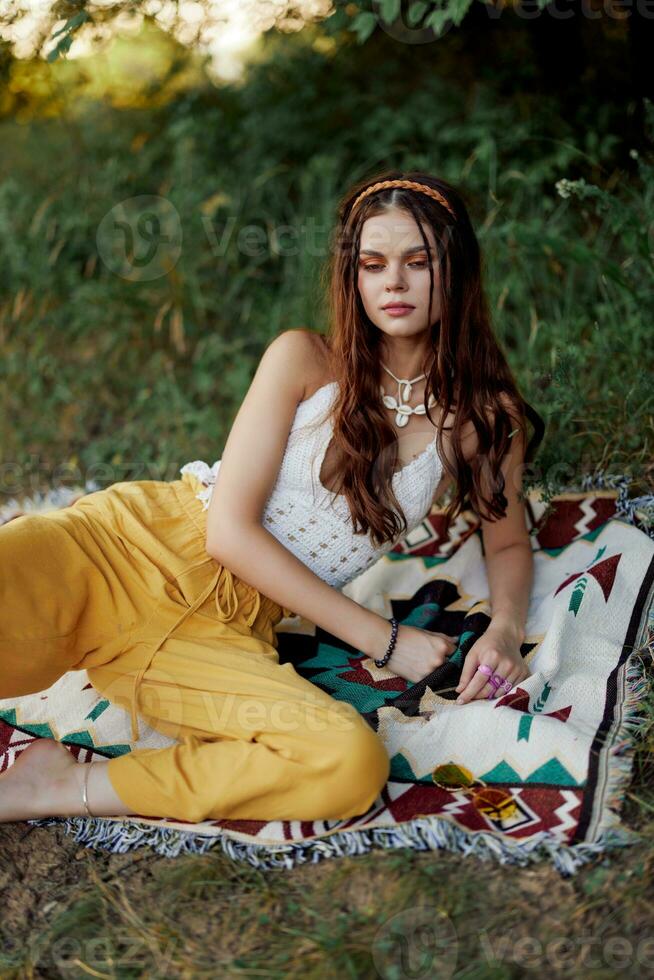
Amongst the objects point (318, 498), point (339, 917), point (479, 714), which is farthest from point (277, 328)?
point (339, 917)

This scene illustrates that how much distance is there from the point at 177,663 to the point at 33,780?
344 millimetres

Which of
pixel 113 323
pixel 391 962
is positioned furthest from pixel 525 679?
pixel 113 323

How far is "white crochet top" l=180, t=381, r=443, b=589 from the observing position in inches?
79.4

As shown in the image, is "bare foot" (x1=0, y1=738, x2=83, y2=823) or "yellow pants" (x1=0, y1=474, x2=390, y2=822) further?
"bare foot" (x1=0, y1=738, x2=83, y2=823)

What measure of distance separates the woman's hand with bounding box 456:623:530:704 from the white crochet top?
1.10 feet

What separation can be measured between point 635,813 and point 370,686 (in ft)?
2.05

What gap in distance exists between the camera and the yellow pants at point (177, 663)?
1.63 meters

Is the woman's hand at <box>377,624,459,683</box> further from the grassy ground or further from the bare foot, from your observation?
the bare foot

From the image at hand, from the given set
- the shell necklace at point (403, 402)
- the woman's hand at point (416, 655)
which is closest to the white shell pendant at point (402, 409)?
the shell necklace at point (403, 402)

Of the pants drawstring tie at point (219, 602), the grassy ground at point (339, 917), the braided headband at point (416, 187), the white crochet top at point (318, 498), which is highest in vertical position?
the braided headband at point (416, 187)

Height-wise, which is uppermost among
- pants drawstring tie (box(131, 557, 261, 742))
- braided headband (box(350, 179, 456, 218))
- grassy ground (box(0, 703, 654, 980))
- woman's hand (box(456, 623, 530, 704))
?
braided headband (box(350, 179, 456, 218))

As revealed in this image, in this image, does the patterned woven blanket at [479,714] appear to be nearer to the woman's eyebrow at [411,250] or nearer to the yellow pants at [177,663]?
the yellow pants at [177,663]

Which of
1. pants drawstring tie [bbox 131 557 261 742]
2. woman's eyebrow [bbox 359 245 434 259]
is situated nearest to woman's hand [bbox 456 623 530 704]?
pants drawstring tie [bbox 131 557 261 742]

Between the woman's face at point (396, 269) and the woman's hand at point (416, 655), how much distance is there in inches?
25.7
